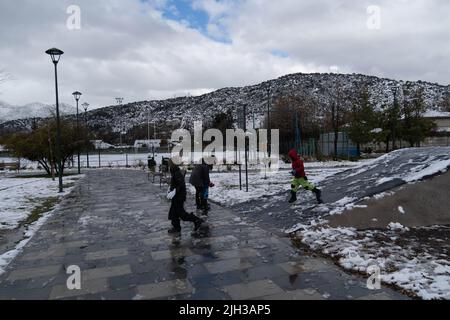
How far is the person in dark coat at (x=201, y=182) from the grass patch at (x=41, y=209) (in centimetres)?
427

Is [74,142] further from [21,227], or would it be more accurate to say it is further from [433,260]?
[433,260]

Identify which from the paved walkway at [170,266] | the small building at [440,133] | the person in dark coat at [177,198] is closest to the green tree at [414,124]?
the small building at [440,133]

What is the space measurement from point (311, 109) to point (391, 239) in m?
43.8

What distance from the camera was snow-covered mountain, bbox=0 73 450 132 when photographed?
94.6 meters

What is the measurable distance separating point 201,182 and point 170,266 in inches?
183

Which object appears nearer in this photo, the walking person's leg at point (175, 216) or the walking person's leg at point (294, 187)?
the walking person's leg at point (175, 216)

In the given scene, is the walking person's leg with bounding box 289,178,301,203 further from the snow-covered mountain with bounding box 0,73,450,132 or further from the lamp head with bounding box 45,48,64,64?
the snow-covered mountain with bounding box 0,73,450,132

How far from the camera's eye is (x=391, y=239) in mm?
6496

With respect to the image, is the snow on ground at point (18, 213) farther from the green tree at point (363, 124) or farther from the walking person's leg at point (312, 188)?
the green tree at point (363, 124)

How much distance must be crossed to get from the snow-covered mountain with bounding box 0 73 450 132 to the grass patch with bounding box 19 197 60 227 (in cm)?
7343

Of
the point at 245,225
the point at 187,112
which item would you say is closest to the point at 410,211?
the point at 245,225

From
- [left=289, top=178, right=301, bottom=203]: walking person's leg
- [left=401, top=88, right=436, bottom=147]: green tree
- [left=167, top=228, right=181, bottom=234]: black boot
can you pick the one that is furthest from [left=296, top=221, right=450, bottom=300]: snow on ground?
[left=401, top=88, right=436, bottom=147]: green tree

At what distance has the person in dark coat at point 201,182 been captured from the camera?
1015 centimetres

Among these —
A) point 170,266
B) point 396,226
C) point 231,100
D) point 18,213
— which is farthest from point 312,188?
point 231,100
